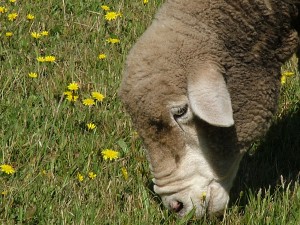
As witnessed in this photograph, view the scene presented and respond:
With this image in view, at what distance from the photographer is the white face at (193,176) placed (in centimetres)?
470

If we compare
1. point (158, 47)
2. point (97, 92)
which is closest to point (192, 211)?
point (158, 47)

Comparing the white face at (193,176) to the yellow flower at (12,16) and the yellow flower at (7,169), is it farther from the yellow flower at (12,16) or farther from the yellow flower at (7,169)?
the yellow flower at (12,16)

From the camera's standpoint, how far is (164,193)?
15.9 feet

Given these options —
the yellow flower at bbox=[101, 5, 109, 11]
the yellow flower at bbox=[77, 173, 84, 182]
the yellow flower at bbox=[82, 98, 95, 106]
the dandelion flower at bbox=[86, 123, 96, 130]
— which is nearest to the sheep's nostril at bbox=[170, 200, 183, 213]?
the yellow flower at bbox=[77, 173, 84, 182]

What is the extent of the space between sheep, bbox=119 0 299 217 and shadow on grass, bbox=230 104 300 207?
48cm

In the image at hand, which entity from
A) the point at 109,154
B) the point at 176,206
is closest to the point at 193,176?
the point at 176,206

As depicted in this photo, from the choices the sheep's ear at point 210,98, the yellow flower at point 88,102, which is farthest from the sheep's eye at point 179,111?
the yellow flower at point 88,102

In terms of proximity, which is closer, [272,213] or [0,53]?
[272,213]

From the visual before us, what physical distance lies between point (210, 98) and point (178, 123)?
1.03ft

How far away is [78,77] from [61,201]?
1806 mm

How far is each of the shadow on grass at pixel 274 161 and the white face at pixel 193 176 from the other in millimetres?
359

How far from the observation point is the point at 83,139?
580cm

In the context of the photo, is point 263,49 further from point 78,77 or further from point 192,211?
point 78,77

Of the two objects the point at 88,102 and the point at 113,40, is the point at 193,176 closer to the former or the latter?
the point at 88,102
